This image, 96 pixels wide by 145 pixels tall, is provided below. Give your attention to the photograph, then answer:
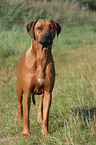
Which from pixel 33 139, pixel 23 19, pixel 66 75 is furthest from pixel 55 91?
pixel 23 19

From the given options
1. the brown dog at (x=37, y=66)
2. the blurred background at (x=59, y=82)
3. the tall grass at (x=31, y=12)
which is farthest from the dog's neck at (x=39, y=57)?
the tall grass at (x=31, y=12)

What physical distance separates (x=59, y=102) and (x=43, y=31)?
1.64 metres

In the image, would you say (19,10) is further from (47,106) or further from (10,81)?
(47,106)

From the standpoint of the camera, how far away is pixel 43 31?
301 cm

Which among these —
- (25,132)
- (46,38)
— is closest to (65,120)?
(25,132)

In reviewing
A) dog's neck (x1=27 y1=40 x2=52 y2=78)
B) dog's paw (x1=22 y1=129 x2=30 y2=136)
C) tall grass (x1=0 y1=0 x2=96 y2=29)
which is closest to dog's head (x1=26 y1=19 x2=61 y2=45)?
dog's neck (x1=27 y1=40 x2=52 y2=78)

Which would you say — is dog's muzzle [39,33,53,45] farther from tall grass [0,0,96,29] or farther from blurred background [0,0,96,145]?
tall grass [0,0,96,29]

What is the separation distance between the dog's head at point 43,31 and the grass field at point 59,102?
1.09 meters

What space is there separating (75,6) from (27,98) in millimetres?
11391

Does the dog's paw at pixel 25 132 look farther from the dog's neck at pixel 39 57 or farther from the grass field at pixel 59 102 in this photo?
the dog's neck at pixel 39 57

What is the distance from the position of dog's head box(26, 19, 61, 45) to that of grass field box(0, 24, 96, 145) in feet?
3.56

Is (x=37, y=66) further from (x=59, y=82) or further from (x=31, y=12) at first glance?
(x=31, y=12)

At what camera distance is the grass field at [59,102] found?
2977 millimetres

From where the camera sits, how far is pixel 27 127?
10.6 ft
